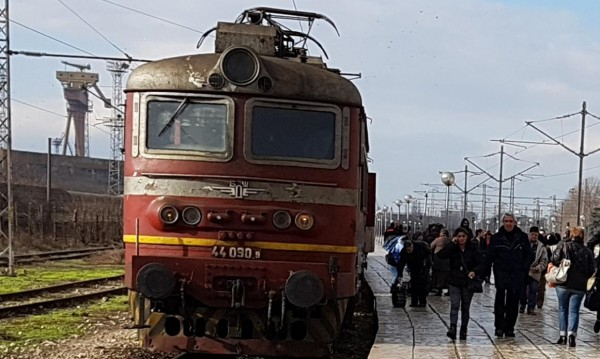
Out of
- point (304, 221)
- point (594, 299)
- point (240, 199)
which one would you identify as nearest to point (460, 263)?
point (594, 299)

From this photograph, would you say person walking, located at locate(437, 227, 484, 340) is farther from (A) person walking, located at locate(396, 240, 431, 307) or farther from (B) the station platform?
(A) person walking, located at locate(396, 240, 431, 307)

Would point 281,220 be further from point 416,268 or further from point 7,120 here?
point 7,120

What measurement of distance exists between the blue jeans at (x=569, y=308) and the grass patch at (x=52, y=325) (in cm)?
749

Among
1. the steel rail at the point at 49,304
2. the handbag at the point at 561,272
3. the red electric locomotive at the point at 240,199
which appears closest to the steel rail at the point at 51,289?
the steel rail at the point at 49,304

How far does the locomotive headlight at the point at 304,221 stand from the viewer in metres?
8.84

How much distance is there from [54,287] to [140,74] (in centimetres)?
1314

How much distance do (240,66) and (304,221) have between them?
1803mm

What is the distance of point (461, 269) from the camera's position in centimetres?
1088

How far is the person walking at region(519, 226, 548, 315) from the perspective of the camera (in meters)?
14.5

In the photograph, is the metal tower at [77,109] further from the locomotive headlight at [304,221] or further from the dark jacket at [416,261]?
the locomotive headlight at [304,221]

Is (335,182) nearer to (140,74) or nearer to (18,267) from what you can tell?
(140,74)

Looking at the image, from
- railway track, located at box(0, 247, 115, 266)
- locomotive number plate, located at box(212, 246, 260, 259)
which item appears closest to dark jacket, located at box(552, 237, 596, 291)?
locomotive number plate, located at box(212, 246, 260, 259)

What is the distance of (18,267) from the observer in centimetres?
2850

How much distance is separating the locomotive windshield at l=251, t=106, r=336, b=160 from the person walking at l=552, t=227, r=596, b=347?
12.7 feet
